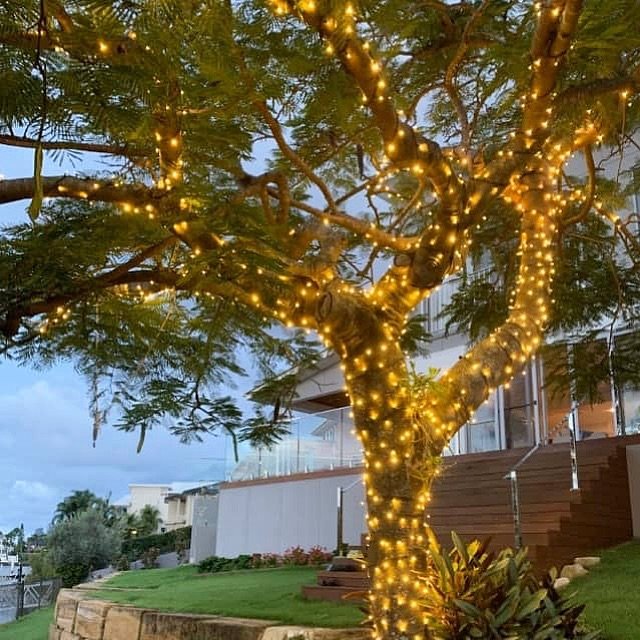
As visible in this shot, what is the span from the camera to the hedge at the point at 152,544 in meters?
24.6

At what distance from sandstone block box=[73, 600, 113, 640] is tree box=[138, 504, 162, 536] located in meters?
27.6

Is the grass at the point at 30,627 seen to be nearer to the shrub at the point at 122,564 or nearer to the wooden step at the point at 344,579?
the shrub at the point at 122,564

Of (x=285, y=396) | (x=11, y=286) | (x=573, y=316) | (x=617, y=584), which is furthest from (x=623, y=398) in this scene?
(x=11, y=286)

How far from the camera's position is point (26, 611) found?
18250 mm

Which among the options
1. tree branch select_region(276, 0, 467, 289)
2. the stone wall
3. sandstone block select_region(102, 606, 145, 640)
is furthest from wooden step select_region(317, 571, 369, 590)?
tree branch select_region(276, 0, 467, 289)

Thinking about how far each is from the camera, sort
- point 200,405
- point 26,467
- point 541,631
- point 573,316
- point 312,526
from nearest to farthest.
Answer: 1. point 541,631
2. point 200,405
3. point 573,316
4. point 312,526
5. point 26,467

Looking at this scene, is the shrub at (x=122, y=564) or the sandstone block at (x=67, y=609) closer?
the sandstone block at (x=67, y=609)

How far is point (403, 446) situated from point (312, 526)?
9738mm

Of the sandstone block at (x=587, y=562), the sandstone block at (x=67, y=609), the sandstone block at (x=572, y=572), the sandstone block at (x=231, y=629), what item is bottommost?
the sandstone block at (x=67, y=609)

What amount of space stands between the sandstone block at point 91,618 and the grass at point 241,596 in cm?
39

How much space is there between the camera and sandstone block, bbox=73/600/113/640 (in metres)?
9.41

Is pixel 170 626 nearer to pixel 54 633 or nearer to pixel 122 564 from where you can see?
pixel 54 633

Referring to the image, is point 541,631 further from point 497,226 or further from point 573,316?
point 497,226

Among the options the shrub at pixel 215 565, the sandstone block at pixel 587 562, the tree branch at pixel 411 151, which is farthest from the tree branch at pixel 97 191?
the shrub at pixel 215 565
